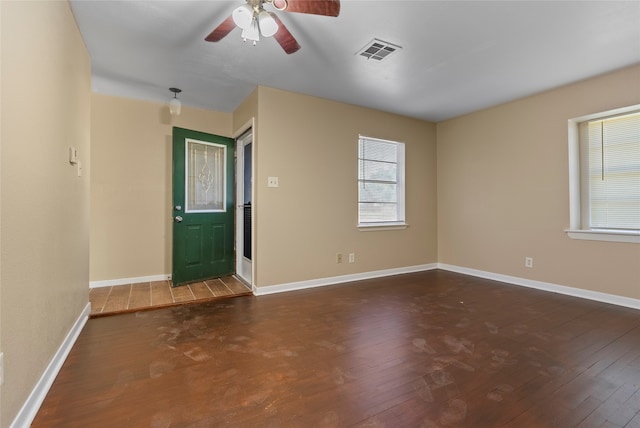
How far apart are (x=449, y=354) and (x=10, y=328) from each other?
7.95ft

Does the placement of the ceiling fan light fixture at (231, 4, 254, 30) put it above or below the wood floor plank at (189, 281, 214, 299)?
above

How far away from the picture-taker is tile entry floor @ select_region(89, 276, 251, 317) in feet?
9.71

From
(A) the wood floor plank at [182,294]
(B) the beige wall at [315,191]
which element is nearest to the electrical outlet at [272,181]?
(B) the beige wall at [315,191]

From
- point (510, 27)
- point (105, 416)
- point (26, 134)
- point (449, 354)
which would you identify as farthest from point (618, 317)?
point (26, 134)

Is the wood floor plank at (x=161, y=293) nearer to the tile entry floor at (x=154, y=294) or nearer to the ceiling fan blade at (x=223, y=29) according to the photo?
the tile entry floor at (x=154, y=294)

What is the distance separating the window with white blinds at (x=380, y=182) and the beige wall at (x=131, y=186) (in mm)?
2548

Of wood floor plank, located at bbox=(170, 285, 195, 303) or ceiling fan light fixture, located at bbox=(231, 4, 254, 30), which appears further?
wood floor plank, located at bbox=(170, 285, 195, 303)

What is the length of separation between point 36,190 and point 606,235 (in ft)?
16.0

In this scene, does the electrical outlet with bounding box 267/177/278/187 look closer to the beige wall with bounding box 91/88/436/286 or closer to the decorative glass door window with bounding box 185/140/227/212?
the beige wall with bounding box 91/88/436/286

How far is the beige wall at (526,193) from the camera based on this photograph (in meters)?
3.14

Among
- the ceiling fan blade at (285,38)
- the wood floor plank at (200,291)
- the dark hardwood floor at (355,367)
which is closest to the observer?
the dark hardwood floor at (355,367)

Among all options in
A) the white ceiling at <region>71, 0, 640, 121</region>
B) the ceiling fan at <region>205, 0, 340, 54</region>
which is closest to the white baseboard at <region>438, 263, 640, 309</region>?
the white ceiling at <region>71, 0, 640, 121</region>

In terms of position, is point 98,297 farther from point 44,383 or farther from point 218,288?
point 44,383

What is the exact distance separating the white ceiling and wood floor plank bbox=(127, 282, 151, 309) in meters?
2.44
